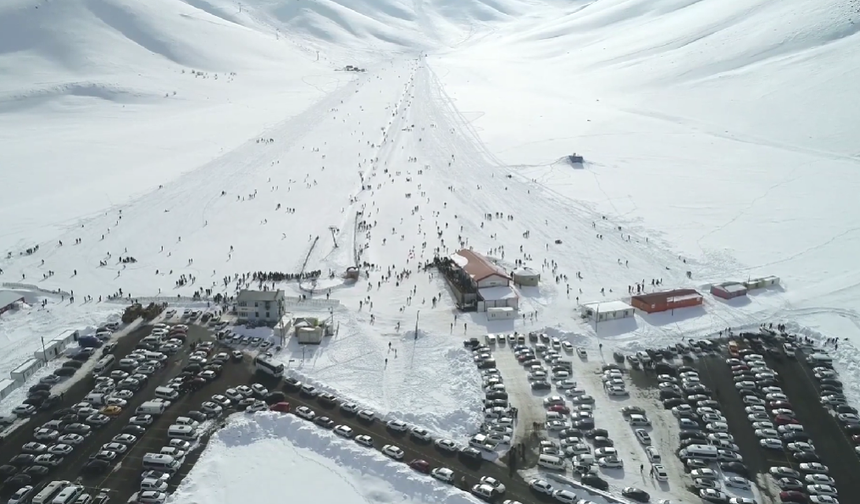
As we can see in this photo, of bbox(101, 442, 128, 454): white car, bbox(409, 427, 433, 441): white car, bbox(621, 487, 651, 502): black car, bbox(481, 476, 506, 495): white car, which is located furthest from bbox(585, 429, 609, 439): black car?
bbox(101, 442, 128, 454): white car

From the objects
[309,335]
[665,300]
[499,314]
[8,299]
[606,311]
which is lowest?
[8,299]

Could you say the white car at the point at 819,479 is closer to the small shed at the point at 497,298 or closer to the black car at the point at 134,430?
the small shed at the point at 497,298

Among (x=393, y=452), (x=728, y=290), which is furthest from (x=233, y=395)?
(x=728, y=290)

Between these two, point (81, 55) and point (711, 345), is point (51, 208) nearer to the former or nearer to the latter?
point (711, 345)

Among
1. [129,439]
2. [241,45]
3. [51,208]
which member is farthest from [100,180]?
[241,45]

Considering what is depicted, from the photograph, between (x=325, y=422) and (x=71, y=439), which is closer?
(x=71, y=439)

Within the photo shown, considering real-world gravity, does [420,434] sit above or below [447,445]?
above

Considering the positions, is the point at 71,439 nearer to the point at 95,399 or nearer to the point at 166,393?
the point at 95,399
